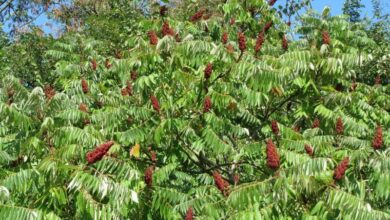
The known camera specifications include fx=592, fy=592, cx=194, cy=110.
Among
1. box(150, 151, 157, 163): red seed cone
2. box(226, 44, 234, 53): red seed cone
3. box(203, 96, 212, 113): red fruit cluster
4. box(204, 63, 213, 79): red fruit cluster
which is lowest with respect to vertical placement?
box(150, 151, 157, 163): red seed cone

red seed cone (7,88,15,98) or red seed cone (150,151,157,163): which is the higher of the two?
red seed cone (7,88,15,98)

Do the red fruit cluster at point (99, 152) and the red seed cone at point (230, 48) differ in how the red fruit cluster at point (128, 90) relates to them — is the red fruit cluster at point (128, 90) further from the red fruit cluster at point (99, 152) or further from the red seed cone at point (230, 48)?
the red fruit cluster at point (99, 152)

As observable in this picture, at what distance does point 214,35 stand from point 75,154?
358 centimetres

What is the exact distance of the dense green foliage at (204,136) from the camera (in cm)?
466

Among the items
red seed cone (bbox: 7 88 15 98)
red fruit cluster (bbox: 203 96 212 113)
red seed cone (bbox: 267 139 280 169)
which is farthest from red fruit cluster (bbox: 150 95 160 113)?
red seed cone (bbox: 267 139 280 169)

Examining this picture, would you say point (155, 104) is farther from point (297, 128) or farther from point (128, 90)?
point (297, 128)

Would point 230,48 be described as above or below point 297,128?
above

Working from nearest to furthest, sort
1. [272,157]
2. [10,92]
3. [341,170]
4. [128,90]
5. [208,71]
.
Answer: [341,170], [272,157], [10,92], [208,71], [128,90]

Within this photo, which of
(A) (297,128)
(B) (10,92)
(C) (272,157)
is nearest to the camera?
(C) (272,157)

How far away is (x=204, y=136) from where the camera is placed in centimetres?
631

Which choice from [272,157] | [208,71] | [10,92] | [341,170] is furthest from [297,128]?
[10,92]

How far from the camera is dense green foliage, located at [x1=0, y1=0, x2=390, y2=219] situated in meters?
4.66

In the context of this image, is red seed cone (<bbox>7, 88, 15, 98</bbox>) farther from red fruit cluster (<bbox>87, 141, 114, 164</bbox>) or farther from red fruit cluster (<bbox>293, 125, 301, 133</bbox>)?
red fruit cluster (<bbox>293, 125, 301, 133</bbox>)

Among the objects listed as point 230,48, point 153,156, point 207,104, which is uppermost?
point 230,48
